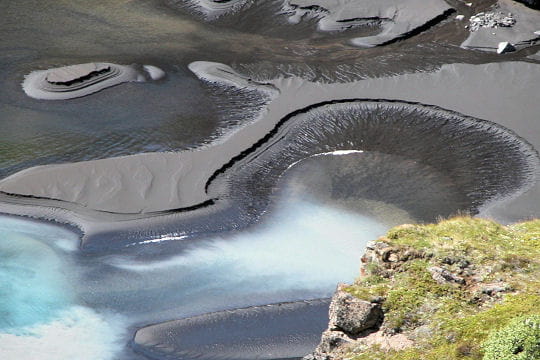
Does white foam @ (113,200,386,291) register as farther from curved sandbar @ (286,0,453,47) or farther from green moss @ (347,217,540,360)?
curved sandbar @ (286,0,453,47)

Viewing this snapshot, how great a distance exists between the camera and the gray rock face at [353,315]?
13.0 metres

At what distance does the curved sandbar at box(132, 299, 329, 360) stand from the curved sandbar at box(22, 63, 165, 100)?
1314cm

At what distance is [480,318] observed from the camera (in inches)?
491

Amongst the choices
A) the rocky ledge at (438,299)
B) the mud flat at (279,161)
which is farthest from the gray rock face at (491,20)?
the rocky ledge at (438,299)

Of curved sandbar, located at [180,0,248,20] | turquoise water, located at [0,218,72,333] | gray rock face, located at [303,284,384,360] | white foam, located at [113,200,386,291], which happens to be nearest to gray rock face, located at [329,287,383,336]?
gray rock face, located at [303,284,384,360]

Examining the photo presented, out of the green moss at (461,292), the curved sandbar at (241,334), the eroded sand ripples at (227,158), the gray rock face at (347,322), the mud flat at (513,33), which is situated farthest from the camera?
the mud flat at (513,33)

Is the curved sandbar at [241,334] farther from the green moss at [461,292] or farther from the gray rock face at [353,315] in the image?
the gray rock face at [353,315]

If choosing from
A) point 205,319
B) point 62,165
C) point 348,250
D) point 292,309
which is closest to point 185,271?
point 205,319

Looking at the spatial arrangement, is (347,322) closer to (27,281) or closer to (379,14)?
(27,281)

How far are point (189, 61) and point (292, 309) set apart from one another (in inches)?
584

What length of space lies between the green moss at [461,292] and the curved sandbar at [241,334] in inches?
213

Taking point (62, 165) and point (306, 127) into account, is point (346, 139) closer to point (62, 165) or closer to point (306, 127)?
point (306, 127)

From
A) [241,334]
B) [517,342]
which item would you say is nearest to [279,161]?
[241,334]

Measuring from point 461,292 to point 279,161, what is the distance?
1291 cm
